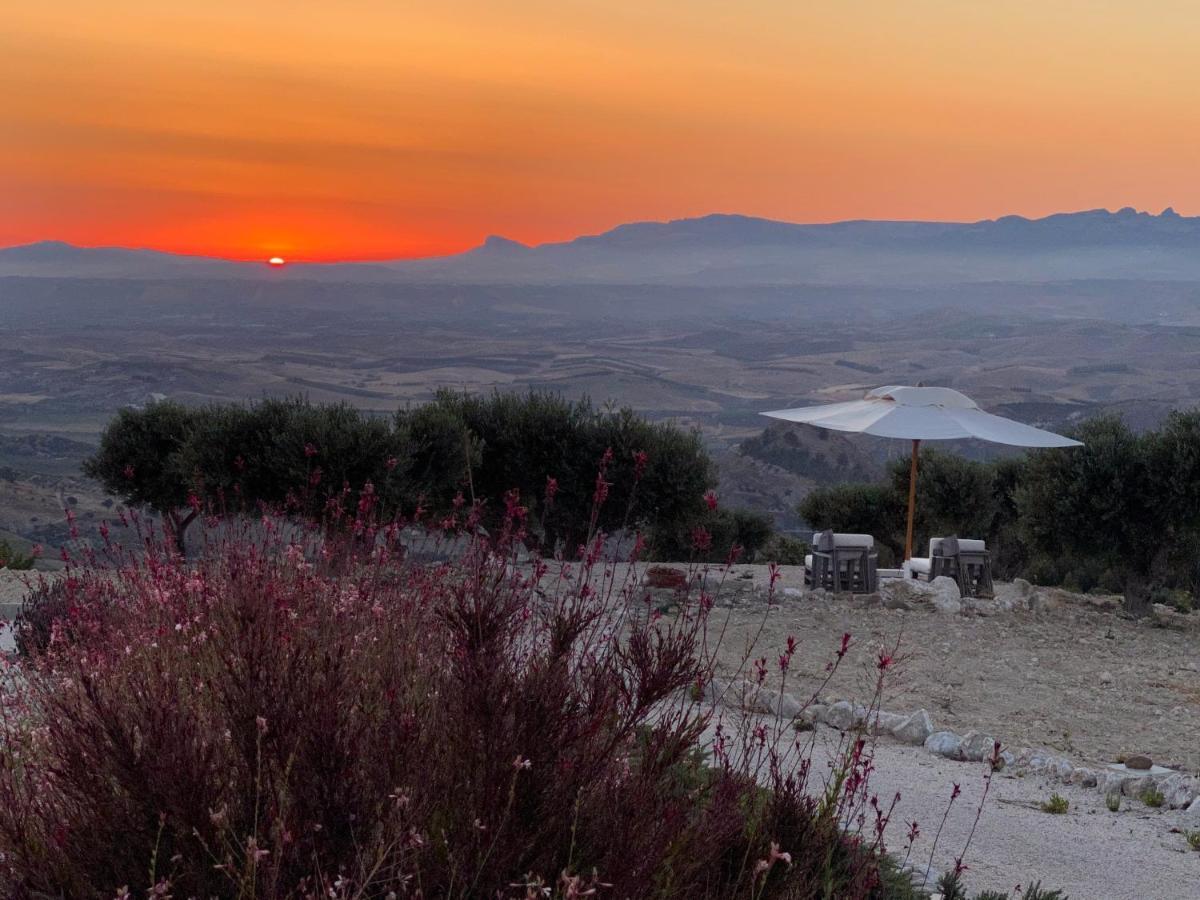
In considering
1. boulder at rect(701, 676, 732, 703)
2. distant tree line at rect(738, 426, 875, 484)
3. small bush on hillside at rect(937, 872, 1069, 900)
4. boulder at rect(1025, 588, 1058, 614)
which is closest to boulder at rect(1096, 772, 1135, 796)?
boulder at rect(701, 676, 732, 703)

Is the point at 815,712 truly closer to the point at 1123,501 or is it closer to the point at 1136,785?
the point at 1136,785

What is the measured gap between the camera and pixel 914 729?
8.20 metres

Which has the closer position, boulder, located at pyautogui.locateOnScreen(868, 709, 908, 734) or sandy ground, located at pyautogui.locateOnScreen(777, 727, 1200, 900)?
sandy ground, located at pyautogui.locateOnScreen(777, 727, 1200, 900)

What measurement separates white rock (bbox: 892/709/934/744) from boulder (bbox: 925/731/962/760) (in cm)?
10

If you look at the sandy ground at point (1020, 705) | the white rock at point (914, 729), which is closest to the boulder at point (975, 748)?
the sandy ground at point (1020, 705)

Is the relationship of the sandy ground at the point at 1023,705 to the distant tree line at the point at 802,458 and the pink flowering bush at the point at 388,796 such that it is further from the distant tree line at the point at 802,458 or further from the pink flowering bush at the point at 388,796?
the distant tree line at the point at 802,458

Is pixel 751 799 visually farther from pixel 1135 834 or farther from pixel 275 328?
pixel 275 328

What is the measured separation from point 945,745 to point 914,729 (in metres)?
0.33

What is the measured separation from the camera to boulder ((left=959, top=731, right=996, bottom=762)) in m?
7.81

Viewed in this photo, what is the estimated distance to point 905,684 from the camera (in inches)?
399

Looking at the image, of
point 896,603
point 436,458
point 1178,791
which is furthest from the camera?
point 436,458

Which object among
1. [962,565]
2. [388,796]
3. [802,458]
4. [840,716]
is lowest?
[802,458]

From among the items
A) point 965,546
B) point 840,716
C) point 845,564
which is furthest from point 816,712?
point 965,546

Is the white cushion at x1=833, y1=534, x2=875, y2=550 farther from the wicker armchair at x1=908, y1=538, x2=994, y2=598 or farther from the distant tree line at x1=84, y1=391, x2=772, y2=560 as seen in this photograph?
the distant tree line at x1=84, y1=391, x2=772, y2=560
